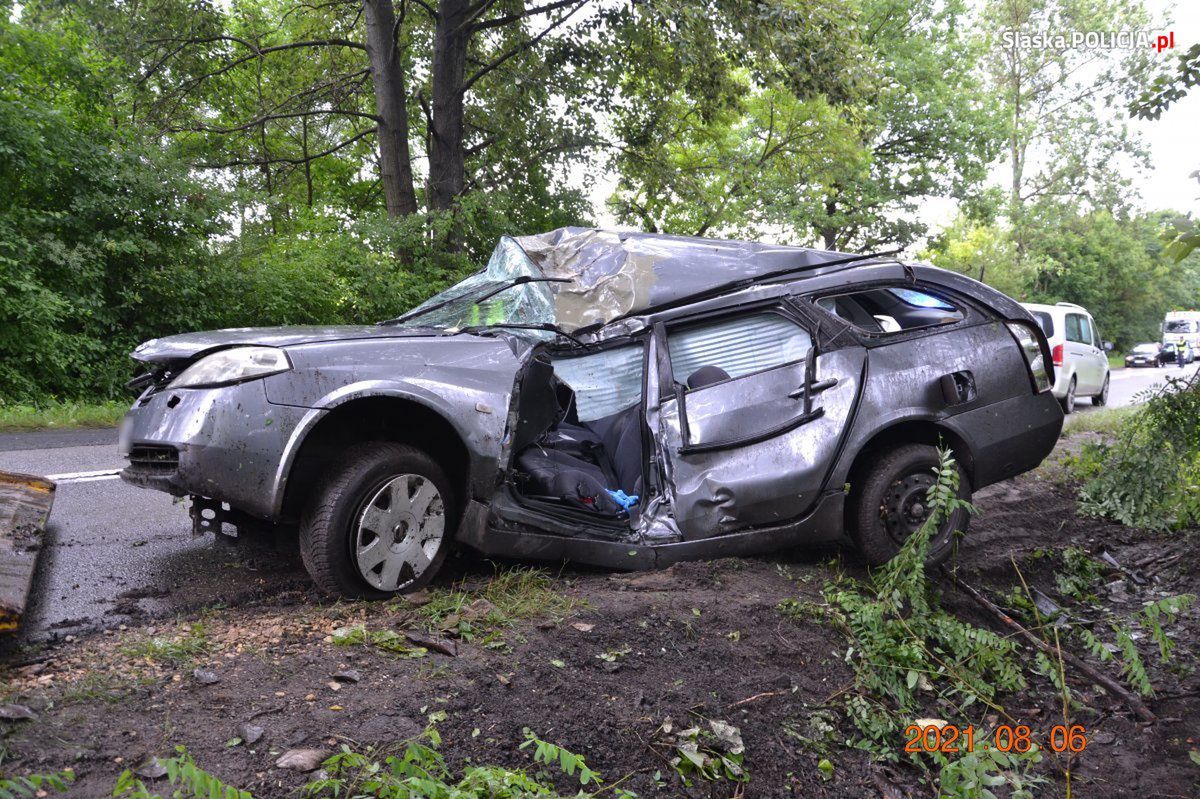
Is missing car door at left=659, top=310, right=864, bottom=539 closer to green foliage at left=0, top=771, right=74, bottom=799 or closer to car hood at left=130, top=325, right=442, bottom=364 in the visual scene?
car hood at left=130, top=325, right=442, bottom=364

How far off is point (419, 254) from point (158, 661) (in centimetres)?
1151

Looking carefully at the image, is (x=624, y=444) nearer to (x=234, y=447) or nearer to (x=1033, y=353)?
(x=234, y=447)

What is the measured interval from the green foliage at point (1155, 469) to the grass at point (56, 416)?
9.00 m

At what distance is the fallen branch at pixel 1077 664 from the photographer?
378 cm

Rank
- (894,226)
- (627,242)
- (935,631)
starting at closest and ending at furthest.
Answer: (935,631), (627,242), (894,226)

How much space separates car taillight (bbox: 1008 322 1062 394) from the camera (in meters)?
4.81

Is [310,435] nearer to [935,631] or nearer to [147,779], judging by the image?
[147,779]

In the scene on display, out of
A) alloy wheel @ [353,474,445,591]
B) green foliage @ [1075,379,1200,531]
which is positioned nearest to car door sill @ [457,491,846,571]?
alloy wheel @ [353,474,445,591]

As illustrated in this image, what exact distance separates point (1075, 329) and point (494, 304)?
1333cm

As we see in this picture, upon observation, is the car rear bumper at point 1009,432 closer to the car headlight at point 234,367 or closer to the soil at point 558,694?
the soil at point 558,694

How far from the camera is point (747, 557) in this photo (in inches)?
176

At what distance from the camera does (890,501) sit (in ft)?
14.7

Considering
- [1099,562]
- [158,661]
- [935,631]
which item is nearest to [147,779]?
[158,661]

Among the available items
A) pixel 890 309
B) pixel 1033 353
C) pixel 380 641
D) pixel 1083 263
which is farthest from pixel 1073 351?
pixel 1083 263
